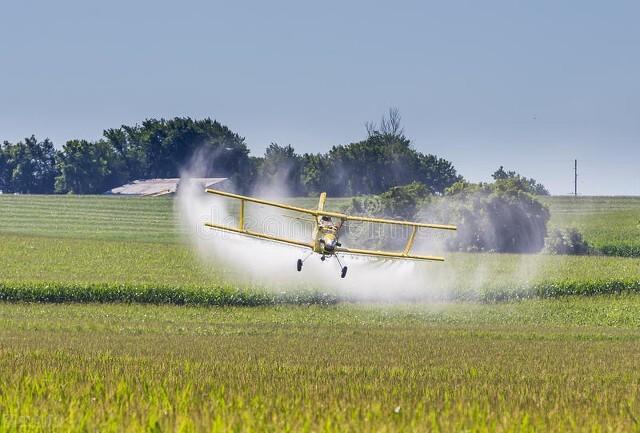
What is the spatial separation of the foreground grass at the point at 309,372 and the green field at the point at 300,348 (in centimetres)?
7

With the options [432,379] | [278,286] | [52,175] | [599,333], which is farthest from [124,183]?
[432,379]

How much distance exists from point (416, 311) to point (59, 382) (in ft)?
131

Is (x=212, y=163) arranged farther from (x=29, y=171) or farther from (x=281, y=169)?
(x=29, y=171)

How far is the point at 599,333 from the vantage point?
46.8 m

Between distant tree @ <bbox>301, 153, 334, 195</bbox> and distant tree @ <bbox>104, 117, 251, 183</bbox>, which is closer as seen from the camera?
distant tree @ <bbox>301, 153, 334, 195</bbox>

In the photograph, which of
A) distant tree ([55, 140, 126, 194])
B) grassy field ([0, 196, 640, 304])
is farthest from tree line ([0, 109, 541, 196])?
grassy field ([0, 196, 640, 304])

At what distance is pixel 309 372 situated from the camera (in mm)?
23672

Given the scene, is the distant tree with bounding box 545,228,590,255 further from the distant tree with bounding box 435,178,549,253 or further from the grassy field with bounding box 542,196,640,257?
the grassy field with bounding box 542,196,640,257

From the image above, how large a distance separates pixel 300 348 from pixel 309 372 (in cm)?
1231

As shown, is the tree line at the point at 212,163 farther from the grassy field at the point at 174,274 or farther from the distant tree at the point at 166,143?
the grassy field at the point at 174,274

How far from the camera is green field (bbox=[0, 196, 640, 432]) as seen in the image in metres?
15.0

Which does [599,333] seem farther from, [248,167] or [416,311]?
[248,167]

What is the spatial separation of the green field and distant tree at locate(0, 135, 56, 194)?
97782mm

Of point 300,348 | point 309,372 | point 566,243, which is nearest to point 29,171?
point 566,243
